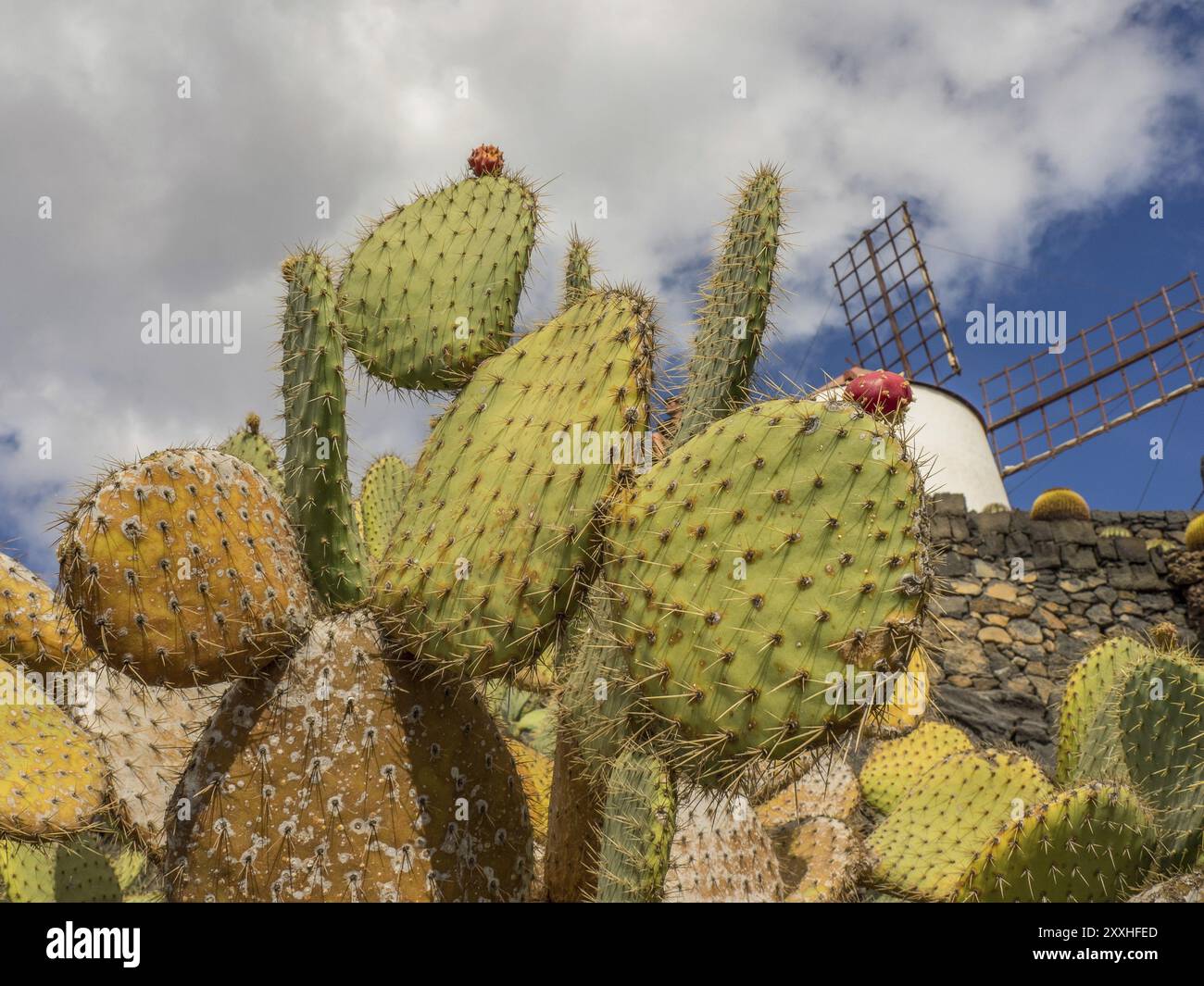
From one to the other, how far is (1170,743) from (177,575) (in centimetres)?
303

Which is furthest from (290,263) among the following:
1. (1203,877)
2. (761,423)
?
(1203,877)

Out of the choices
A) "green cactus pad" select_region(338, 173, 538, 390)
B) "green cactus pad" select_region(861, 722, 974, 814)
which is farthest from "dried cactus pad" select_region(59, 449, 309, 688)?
"green cactus pad" select_region(861, 722, 974, 814)

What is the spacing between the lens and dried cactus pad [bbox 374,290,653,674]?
190 centimetres

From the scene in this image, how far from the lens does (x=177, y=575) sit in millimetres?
1960

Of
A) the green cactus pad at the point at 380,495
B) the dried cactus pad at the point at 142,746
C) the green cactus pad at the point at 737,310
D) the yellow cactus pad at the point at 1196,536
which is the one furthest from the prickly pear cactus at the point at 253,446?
the yellow cactus pad at the point at 1196,536

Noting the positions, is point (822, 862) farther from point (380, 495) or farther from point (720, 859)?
point (380, 495)

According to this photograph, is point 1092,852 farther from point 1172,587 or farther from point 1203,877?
point 1172,587

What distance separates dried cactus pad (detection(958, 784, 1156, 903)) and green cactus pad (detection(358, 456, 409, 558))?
3.44 m

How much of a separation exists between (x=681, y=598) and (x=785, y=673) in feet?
0.79

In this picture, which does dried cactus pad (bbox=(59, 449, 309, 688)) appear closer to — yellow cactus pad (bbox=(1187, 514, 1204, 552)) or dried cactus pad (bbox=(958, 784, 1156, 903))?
dried cactus pad (bbox=(958, 784, 1156, 903))

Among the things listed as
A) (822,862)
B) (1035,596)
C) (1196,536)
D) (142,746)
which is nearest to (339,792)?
(142,746)

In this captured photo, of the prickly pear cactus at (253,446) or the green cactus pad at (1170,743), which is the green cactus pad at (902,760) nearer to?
the green cactus pad at (1170,743)

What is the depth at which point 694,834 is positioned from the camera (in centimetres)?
272

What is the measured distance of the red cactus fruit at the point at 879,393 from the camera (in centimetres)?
182
